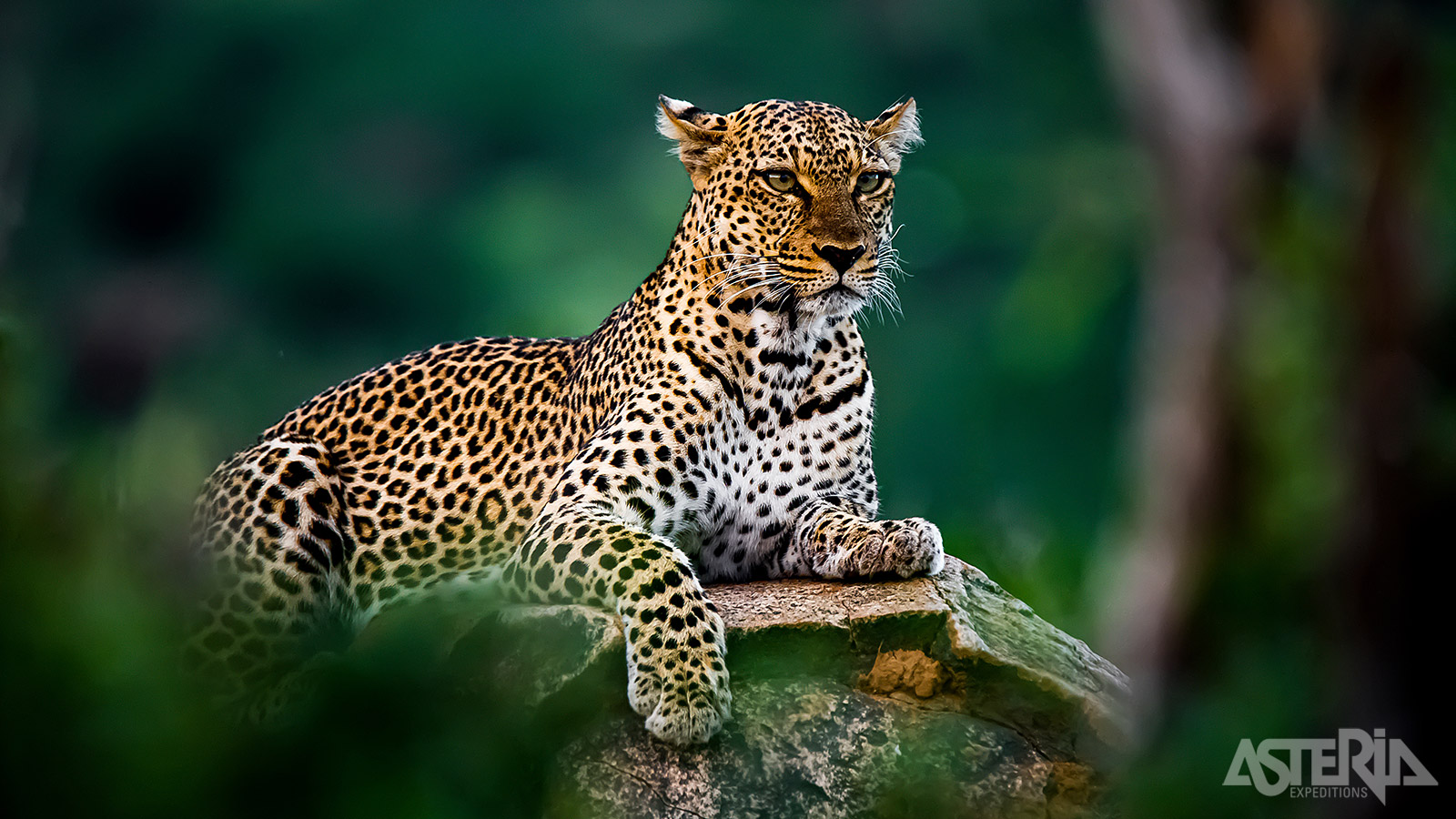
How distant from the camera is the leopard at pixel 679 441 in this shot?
6.43m

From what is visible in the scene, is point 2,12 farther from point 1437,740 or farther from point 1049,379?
point 1437,740

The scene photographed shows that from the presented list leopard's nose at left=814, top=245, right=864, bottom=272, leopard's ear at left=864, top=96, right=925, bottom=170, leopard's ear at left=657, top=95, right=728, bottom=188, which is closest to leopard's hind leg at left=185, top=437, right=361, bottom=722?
leopard's ear at left=657, top=95, right=728, bottom=188

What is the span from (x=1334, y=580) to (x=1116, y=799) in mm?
5104

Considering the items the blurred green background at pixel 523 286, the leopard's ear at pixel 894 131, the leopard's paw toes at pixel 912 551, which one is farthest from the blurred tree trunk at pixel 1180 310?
the leopard's paw toes at pixel 912 551

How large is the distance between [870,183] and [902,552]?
167 centimetres

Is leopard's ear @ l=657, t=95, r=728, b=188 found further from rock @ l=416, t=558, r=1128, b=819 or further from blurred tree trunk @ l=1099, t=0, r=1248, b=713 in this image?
blurred tree trunk @ l=1099, t=0, r=1248, b=713

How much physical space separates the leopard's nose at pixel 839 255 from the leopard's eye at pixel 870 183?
1.48 feet

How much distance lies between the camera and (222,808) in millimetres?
1825

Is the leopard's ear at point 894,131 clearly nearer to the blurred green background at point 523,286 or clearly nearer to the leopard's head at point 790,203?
the leopard's head at point 790,203

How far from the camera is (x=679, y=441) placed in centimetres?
649

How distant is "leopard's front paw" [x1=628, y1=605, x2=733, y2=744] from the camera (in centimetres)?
507

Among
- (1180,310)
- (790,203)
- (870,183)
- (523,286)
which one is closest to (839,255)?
(790,203)

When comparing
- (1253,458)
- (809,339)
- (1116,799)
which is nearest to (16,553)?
(1116,799)

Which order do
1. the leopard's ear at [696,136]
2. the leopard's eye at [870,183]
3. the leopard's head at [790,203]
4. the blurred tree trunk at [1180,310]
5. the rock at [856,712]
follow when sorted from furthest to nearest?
the blurred tree trunk at [1180,310]
the leopard's ear at [696,136]
the leopard's eye at [870,183]
the leopard's head at [790,203]
the rock at [856,712]
